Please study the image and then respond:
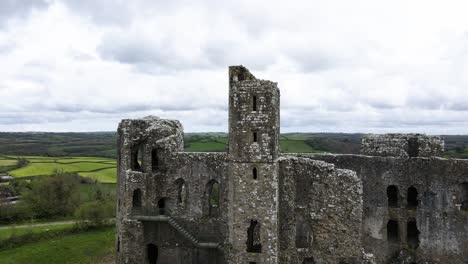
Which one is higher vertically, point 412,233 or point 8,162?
point 8,162

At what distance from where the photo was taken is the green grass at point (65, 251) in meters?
34.1

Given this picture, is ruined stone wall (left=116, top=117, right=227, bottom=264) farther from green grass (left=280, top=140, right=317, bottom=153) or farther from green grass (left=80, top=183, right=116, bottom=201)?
green grass (left=280, top=140, right=317, bottom=153)

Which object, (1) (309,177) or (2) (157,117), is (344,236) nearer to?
(1) (309,177)

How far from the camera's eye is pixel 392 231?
25844 millimetres

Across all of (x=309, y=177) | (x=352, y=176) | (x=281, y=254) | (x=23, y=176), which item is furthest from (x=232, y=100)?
(x=23, y=176)

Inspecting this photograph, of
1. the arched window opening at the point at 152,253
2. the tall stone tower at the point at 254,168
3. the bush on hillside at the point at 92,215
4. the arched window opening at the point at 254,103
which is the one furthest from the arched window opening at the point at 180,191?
the bush on hillside at the point at 92,215

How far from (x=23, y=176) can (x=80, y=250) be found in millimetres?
34393

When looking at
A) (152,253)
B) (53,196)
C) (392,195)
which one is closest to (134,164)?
(152,253)

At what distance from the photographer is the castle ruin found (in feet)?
67.4

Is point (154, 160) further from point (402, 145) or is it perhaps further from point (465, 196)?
point (465, 196)

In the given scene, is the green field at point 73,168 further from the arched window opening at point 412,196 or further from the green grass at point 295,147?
the arched window opening at point 412,196

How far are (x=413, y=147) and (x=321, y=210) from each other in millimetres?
9056

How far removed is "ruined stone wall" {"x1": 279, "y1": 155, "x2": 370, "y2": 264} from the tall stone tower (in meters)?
1.53

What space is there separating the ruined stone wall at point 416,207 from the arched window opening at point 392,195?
0.36 m
